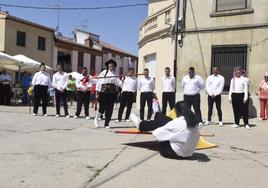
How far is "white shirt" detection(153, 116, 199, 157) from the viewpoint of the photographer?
810 centimetres

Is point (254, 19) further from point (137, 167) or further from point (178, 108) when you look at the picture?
point (137, 167)

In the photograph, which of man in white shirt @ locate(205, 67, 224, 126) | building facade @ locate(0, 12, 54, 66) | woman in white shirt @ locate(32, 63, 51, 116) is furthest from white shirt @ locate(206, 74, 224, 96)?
building facade @ locate(0, 12, 54, 66)

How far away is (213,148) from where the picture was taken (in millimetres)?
9750

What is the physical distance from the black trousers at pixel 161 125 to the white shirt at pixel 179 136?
0.08 metres

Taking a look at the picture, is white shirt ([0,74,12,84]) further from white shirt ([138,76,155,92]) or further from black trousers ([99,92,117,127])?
black trousers ([99,92,117,127])

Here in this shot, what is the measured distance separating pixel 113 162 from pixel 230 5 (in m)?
11.3

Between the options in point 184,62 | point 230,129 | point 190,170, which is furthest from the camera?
point 184,62

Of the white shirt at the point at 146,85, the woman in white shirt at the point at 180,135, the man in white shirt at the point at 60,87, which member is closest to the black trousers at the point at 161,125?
the woman in white shirt at the point at 180,135

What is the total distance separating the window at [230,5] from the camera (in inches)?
677

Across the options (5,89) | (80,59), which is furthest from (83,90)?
(80,59)

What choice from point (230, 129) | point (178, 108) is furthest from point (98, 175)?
point (230, 129)

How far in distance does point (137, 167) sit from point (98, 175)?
837mm

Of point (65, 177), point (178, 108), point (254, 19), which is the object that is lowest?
point (65, 177)

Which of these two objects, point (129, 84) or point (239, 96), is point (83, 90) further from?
point (239, 96)
